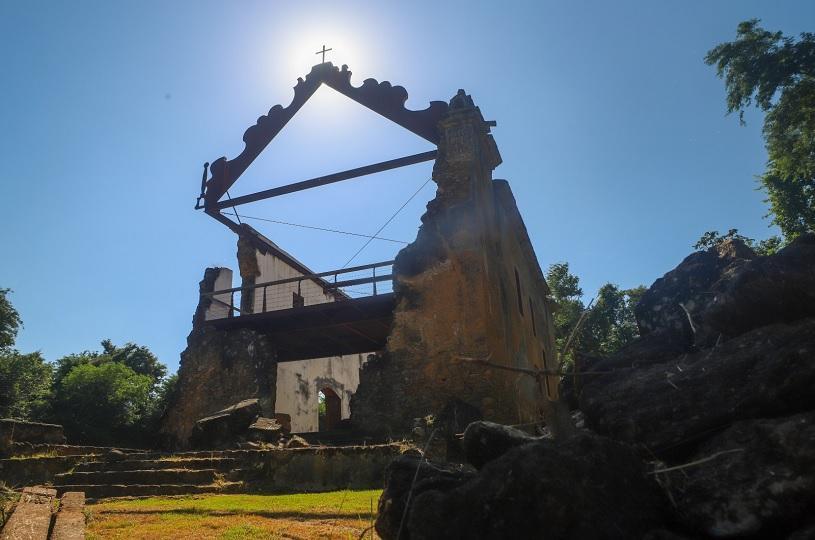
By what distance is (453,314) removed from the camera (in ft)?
36.9

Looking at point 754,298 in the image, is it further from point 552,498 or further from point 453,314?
point 453,314

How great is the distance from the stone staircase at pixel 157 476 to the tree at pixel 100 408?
11.2 metres

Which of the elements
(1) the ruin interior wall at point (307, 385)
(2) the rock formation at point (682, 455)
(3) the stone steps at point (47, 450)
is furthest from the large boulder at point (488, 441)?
(1) the ruin interior wall at point (307, 385)

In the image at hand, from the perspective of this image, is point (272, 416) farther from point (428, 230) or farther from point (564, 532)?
point (564, 532)

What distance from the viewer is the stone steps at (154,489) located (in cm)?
722

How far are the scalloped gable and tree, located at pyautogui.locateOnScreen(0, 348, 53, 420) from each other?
1114 centimetres

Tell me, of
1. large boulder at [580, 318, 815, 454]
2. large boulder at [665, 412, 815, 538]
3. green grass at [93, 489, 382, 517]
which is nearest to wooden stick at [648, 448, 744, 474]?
large boulder at [665, 412, 815, 538]

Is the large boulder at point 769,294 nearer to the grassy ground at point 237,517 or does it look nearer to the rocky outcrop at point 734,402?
the rocky outcrop at point 734,402

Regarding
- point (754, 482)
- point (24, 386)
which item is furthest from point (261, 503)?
point (24, 386)

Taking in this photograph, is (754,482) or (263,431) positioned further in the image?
(263,431)

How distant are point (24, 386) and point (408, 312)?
18125 mm

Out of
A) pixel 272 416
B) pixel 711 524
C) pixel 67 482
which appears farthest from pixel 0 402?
pixel 711 524

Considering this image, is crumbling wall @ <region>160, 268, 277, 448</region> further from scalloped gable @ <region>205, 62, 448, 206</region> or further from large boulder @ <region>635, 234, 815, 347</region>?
large boulder @ <region>635, 234, 815, 347</region>

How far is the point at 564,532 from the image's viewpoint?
6.84 feet
